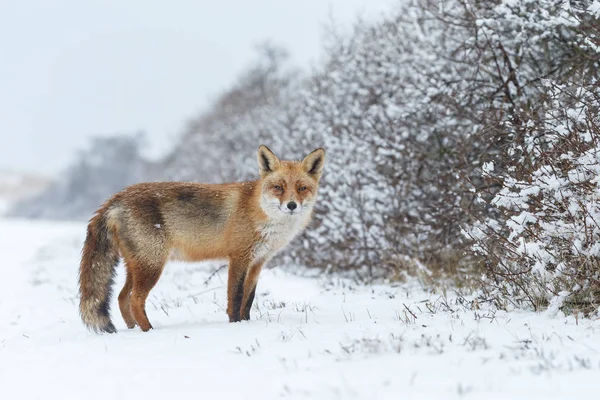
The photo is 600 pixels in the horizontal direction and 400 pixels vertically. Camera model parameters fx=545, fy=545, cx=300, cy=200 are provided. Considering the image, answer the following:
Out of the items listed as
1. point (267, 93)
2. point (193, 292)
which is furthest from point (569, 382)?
point (267, 93)

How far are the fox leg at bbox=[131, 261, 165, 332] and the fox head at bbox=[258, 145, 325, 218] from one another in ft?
4.69

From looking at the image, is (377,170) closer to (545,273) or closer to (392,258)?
(392,258)

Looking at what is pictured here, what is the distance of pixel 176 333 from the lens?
5453mm

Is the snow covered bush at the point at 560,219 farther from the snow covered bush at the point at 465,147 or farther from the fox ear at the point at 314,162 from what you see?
the fox ear at the point at 314,162

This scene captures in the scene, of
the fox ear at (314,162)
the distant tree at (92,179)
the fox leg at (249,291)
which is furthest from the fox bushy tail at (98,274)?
the distant tree at (92,179)

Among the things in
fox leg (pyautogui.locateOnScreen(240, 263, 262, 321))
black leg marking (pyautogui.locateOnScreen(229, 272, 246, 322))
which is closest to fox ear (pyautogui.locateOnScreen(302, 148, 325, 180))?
fox leg (pyautogui.locateOnScreen(240, 263, 262, 321))

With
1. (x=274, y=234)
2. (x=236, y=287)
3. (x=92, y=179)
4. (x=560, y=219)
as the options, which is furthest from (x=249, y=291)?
(x=92, y=179)

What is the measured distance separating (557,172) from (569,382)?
7.80 ft

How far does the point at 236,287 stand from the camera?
6012 millimetres

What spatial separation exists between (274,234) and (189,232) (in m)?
0.96

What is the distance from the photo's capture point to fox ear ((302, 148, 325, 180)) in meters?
6.34

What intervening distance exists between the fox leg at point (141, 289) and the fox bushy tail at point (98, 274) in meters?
0.29

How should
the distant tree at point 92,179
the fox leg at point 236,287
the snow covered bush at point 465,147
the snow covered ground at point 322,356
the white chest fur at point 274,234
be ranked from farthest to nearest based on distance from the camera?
the distant tree at point 92,179, the white chest fur at point 274,234, the fox leg at point 236,287, the snow covered bush at point 465,147, the snow covered ground at point 322,356

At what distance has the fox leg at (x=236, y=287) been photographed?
5.98 metres
